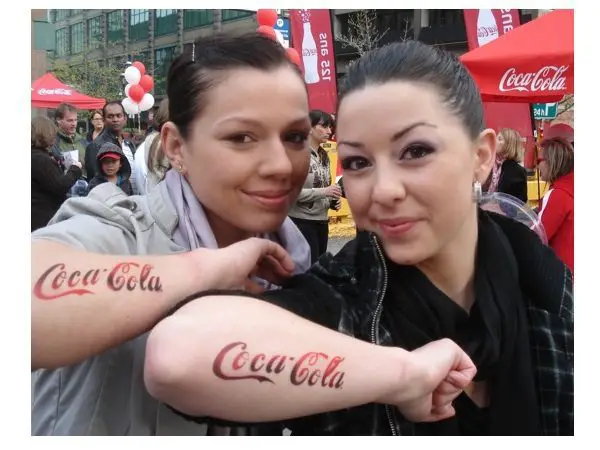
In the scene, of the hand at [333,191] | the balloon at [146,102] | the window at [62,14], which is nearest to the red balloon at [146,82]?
the balloon at [146,102]

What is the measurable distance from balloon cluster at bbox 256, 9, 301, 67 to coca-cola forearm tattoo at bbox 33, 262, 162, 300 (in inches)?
19.5

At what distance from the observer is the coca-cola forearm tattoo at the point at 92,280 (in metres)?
0.82

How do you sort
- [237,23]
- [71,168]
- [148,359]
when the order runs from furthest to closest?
[71,168], [237,23], [148,359]

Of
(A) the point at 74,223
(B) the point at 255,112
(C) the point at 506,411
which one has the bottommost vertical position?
(C) the point at 506,411

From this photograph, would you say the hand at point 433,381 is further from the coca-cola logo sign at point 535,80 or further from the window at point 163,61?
the coca-cola logo sign at point 535,80

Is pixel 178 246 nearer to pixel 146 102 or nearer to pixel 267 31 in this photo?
pixel 267 31

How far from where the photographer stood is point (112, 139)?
2.41 m

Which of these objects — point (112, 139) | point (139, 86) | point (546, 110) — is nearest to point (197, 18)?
point (139, 86)

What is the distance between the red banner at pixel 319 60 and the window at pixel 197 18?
227 mm

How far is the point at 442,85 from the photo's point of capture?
91 cm

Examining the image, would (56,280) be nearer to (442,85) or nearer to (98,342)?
(98,342)

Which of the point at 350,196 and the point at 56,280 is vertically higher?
the point at 350,196

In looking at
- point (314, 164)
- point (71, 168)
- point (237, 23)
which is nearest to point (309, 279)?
point (237, 23)

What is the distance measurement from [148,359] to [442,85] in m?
0.62
